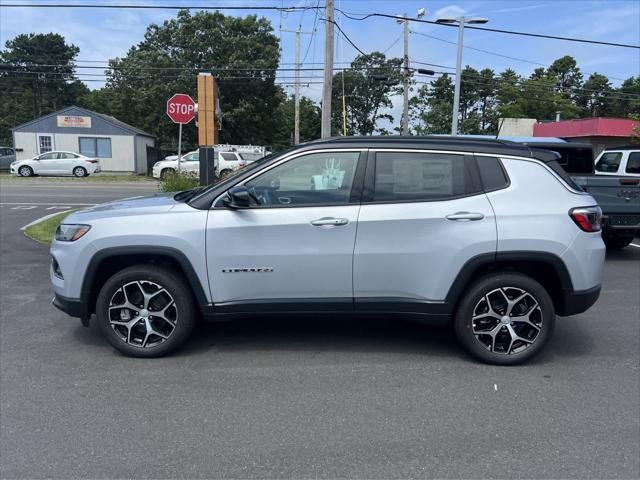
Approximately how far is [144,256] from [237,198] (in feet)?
3.14

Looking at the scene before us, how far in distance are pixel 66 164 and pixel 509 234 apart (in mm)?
31070

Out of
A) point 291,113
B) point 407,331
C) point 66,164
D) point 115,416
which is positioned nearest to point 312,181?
point 407,331

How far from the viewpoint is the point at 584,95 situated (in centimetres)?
6444

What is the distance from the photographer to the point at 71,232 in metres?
4.15

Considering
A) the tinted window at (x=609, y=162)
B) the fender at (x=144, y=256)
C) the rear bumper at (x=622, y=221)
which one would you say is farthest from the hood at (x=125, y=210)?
the tinted window at (x=609, y=162)

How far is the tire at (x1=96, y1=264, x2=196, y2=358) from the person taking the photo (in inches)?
162

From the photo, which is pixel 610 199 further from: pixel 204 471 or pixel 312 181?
pixel 204 471

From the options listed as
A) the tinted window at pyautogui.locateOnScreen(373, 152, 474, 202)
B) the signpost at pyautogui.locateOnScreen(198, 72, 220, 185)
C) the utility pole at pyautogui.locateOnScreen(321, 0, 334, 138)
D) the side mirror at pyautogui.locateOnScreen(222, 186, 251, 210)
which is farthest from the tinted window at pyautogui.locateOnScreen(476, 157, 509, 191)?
the utility pole at pyautogui.locateOnScreen(321, 0, 334, 138)

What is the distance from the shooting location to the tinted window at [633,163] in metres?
10.1

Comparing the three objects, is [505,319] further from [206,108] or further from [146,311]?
[206,108]

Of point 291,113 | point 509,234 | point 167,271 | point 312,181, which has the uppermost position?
point 291,113

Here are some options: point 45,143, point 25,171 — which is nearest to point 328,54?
point 25,171

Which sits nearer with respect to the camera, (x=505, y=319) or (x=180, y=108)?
(x=505, y=319)

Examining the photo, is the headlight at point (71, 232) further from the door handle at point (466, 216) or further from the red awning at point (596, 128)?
the red awning at point (596, 128)
